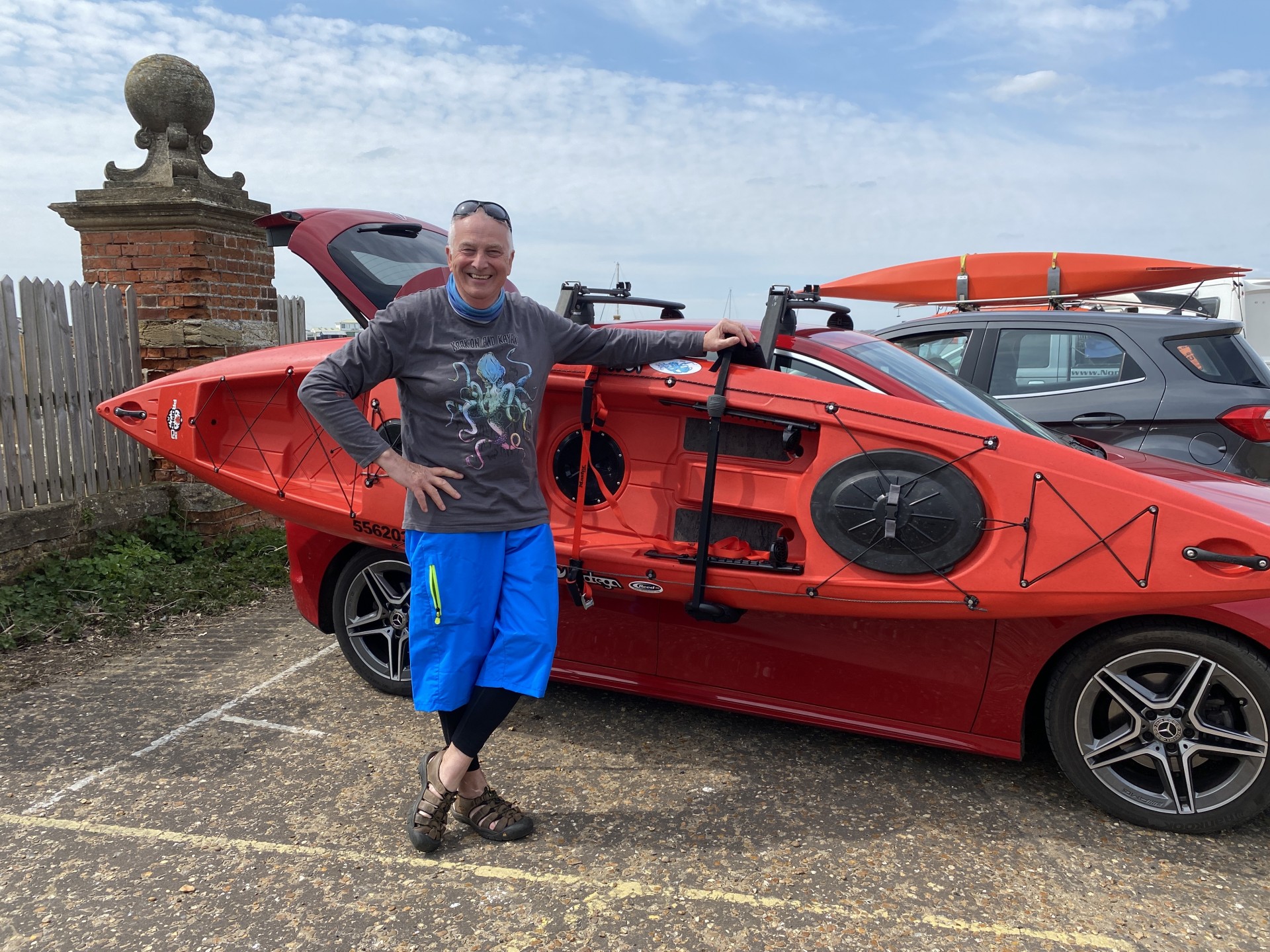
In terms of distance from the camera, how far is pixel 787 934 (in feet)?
8.72

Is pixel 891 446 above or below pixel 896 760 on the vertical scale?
above

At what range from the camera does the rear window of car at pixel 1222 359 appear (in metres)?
5.12

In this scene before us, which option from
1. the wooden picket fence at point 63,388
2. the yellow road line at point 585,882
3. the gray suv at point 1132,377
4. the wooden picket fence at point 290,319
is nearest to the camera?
the yellow road line at point 585,882

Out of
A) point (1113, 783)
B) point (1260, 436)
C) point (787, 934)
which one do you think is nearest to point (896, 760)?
point (1113, 783)

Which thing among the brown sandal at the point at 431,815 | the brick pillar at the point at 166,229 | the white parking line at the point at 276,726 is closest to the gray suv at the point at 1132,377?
the brown sandal at the point at 431,815

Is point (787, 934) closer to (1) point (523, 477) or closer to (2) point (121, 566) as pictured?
(1) point (523, 477)

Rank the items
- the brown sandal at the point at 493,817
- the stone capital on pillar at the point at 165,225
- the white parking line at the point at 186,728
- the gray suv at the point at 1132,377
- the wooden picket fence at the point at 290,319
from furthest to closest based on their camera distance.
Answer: the wooden picket fence at the point at 290,319 < the stone capital on pillar at the point at 165,225 < the gray suv at the point at 1132,377 < the white parking line at the point at 186,728 < the brown sandal at the point at 493,817

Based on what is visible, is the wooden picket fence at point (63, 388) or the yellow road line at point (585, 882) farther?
the wooden picket fence at point (63, 388)

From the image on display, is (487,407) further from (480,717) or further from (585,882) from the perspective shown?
(585,882)

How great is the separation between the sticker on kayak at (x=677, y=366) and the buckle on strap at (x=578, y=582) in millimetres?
762

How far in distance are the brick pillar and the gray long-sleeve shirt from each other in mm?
4618

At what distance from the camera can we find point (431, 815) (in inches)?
123

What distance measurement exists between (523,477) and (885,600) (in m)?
1.26

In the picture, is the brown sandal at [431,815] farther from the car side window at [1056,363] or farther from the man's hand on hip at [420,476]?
the car side window at [1056,363]
